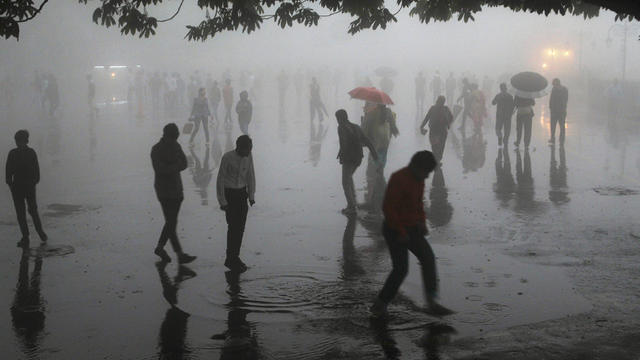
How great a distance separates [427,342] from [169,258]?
380 cm

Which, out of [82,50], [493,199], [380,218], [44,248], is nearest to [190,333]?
[44,248]

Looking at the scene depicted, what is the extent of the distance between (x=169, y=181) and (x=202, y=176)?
7.12 meters

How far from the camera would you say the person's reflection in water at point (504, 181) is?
1363 centimetres

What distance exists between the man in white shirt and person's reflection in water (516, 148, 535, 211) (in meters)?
5.23

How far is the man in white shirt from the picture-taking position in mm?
8664

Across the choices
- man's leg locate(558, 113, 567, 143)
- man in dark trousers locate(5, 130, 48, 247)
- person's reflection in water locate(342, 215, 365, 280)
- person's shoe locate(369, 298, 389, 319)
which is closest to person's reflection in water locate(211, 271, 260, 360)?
person's shoe locate(369, 298, 389, 319)

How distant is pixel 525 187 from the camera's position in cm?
1461

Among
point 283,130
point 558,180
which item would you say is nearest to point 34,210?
point 558,180

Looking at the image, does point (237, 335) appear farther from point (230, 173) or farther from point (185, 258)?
point (185, 258)

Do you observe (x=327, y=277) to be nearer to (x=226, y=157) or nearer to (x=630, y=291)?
(x=226, y=157)

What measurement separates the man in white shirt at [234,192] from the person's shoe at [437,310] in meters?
2.31

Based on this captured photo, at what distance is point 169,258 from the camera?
913 cm

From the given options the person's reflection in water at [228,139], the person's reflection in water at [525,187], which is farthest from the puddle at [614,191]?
the person's reflection in water at [228,139]

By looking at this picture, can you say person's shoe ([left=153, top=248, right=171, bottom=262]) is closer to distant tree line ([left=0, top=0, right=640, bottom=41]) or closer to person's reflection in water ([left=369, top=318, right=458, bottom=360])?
distant tree line ([left=0, top=0, right=640, bottom=41])
